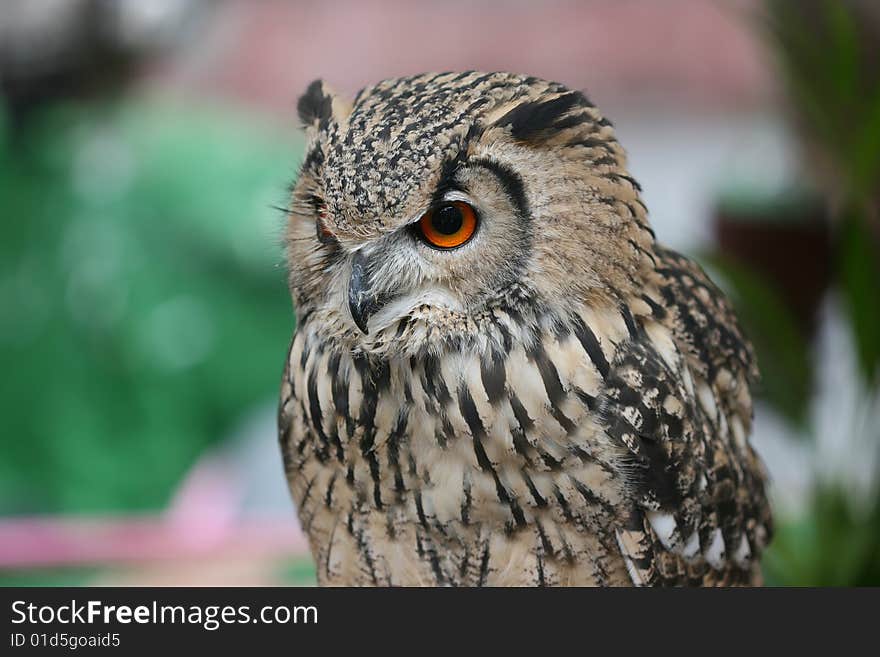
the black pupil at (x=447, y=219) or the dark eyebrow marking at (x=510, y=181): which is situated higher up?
the dark eyebrow marking at (x=510, y=181)

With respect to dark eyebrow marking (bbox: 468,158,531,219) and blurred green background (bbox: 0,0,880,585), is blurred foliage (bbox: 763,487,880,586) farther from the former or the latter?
dark eyebrow marking (bbox: 468,158,531,219)

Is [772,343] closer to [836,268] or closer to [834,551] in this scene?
[836,268]

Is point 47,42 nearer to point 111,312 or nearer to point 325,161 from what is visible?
point 111,312

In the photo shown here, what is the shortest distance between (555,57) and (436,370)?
225cm

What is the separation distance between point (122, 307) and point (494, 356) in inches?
76.9

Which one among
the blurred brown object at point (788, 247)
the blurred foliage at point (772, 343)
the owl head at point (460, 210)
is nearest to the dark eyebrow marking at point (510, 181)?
the owl head at point (460, 210)

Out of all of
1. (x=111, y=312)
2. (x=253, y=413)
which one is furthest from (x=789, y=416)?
(x=111, y=312)

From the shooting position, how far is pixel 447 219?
77cm

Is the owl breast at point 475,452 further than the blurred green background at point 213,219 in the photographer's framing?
No

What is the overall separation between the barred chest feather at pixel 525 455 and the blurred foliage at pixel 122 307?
1.63m

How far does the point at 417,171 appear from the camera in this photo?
2.35 ft

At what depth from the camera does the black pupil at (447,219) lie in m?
0.76

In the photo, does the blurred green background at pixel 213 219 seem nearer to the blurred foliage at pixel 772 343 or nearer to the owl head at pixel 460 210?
the blurred foliage at pixel 772 343

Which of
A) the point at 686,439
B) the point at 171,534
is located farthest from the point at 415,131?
the point at 171,534
